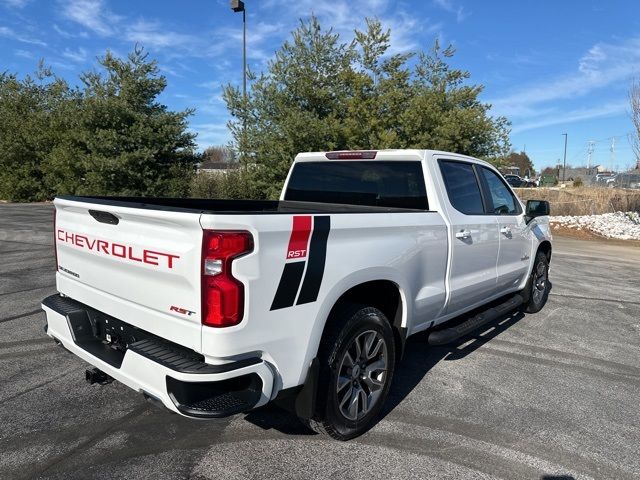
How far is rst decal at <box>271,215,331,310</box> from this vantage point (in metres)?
2.48

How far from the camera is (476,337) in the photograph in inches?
207

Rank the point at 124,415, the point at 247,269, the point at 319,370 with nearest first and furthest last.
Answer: the point at 247,269
the point at 319,370
the point at 124,415

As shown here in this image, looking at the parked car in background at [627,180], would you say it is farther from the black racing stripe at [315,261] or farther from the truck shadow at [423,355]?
the black racing stripe at [315,261]

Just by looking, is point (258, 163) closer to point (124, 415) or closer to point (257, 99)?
point (257, 99)

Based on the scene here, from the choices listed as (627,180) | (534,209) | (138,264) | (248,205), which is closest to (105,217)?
(138,264)

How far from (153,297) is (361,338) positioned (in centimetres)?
131

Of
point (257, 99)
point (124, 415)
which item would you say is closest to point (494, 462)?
point (124, 415)

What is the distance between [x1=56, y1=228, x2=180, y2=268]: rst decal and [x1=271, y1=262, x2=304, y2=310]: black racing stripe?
1.74ft

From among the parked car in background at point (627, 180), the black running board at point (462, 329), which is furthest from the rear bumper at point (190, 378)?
the parked car in background at point (627, 180)

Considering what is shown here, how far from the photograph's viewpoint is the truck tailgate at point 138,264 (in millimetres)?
2375

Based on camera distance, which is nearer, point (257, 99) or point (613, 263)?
point (613, 263)

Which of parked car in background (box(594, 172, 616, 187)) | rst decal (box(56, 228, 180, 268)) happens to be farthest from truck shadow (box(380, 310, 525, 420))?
parked car in background (box(594, 172, 616, 187))

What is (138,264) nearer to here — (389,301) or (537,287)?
(389,301)

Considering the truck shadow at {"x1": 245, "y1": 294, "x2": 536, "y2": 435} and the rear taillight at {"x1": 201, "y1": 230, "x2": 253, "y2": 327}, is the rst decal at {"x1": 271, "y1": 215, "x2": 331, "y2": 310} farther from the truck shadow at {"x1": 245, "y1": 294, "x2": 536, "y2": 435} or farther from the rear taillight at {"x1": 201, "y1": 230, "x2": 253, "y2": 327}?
the truck shadow at {"x1": 245, "y1": 294, "x2": 536, "y2": 435}
